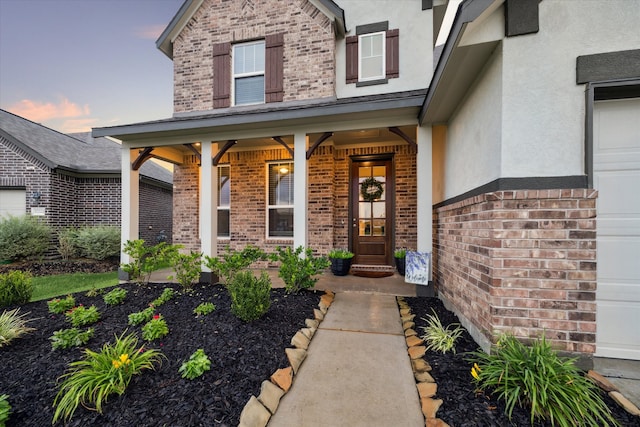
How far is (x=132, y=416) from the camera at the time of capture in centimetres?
162

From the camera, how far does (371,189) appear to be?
6.05 meters

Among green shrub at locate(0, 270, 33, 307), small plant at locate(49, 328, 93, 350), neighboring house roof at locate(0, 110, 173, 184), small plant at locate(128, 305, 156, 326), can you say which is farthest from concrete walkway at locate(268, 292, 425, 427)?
neighboring house roof at locate(0, 110, 173, 184)

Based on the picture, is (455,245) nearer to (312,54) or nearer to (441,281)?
(441,281)

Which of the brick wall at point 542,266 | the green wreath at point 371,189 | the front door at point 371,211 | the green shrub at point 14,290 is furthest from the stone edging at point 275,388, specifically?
the green shrub at point 14,290

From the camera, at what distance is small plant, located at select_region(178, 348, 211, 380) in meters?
1.98

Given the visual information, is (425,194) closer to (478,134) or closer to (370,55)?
(478,134)

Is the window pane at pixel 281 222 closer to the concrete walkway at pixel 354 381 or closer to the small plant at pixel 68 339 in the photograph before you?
the concrete walkway at pixel 354 381

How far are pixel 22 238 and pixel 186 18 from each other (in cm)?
714

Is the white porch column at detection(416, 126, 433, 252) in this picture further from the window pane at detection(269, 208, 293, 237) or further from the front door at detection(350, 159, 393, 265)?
the window pane at detection(269, 208, 293, 237)

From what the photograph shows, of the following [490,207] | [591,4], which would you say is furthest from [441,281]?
[591,4]

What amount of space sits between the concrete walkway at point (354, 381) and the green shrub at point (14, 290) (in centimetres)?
445

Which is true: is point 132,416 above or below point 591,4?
below

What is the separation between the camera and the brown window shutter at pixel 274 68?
5734 mm

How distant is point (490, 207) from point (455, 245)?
1.03m
